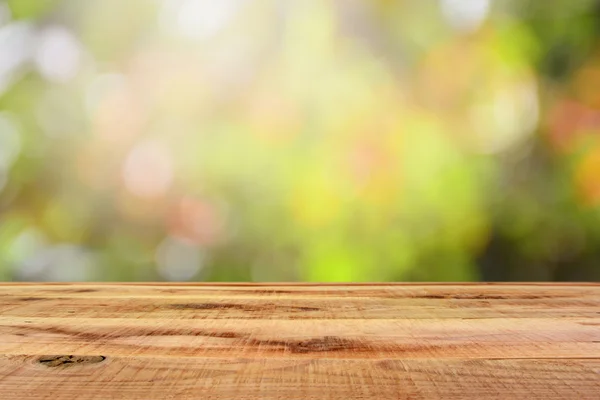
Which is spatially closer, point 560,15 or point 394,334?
point 394,334

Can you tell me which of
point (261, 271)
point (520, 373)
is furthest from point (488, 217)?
point (520, 373)

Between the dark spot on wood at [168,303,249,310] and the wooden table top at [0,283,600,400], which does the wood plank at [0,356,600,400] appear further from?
the dark spot on wood at [168,303,249,310]

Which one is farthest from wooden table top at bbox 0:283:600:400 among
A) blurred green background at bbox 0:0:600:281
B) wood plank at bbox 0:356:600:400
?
blurred green background at bbox 0:0:600:281

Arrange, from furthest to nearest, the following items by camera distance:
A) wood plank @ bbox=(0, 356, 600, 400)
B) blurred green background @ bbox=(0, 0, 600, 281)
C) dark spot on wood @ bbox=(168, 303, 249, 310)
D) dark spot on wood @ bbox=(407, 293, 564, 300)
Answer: blurred green background @ bbox=(0, 0, 600, 281) → dark spot on wood @ bbox=(407, 293, 564, 300) → dark spot on wood @ bbox=(168, 303, 249, 310) → wood plank @ bbox=(0, 356, 600, 400)

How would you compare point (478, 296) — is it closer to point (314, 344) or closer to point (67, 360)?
point (314, 344)

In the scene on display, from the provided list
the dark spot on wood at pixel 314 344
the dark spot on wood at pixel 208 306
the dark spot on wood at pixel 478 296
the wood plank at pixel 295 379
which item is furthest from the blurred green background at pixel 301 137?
the wood plank at pixel 295 379

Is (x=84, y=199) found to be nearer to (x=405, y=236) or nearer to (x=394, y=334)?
(x=405, y=236)
